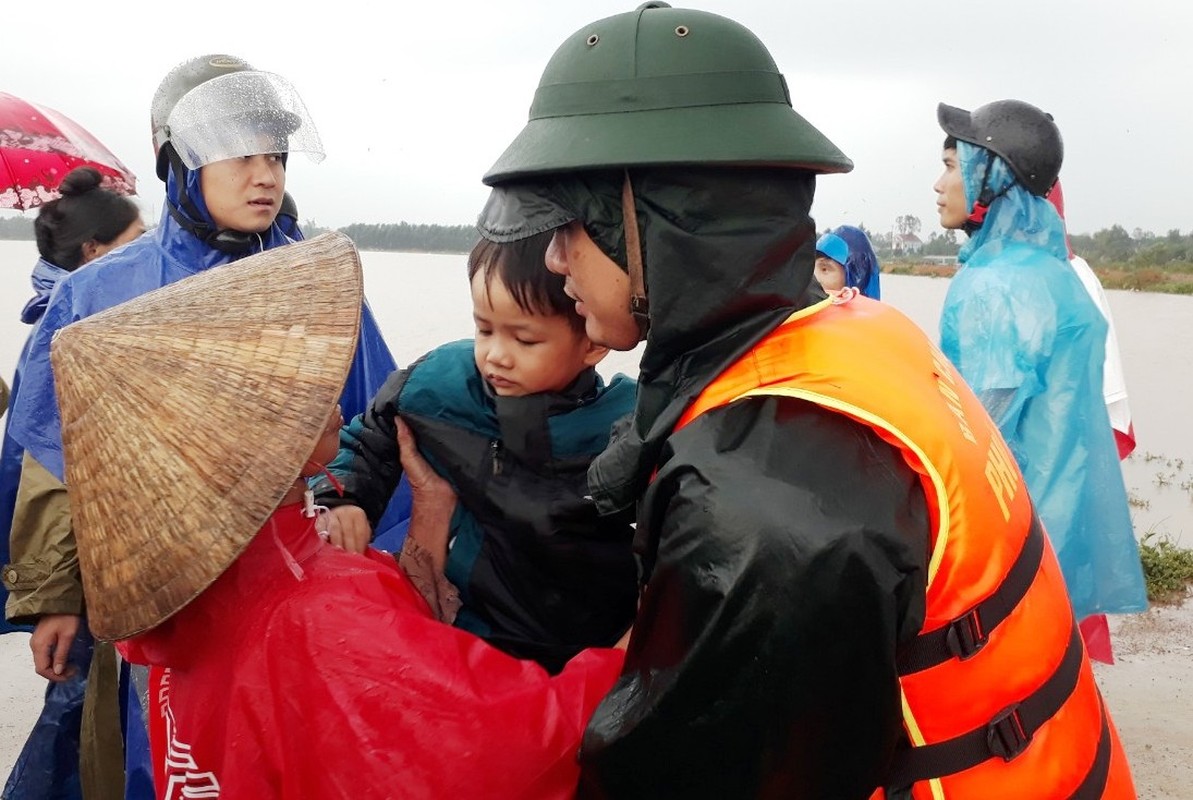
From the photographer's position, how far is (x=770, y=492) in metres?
1.07

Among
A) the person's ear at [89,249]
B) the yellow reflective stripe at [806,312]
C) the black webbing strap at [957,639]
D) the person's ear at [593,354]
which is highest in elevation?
the yellow reflective stripe at [806,312]

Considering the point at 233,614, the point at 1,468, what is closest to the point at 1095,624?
the point at 233,614

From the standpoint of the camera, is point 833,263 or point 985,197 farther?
point 833,263

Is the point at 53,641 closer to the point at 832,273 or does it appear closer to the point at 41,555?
the point at 41,555

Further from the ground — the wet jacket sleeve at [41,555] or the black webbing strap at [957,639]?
the black webbing strap at [957,639]

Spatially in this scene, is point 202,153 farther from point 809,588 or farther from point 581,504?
point 809,588

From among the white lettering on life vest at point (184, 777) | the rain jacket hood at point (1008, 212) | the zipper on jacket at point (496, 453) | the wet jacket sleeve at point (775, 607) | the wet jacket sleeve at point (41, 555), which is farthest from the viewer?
the rain jacket hood at point (1008, 212)

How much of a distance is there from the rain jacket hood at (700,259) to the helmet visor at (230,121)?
5.50ft

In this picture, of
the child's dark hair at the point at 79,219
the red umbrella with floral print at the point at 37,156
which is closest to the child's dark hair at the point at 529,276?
the child's dark hair at the point at 79,219

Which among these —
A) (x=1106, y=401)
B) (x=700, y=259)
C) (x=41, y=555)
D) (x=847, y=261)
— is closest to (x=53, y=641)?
(x=41, y=555)

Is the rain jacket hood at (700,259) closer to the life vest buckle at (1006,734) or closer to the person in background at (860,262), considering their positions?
the life vest buckle at (1006,734)

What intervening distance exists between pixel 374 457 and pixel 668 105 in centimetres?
127

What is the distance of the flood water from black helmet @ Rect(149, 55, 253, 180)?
0.72 m

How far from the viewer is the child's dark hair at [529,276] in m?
1.98
